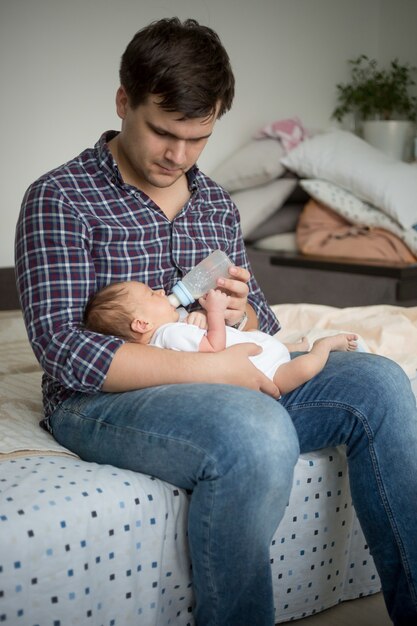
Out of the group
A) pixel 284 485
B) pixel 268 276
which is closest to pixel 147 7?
pixel 268 276

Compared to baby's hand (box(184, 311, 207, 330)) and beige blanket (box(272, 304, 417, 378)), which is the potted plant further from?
baby's hand (box(184, 311, 207, 330))

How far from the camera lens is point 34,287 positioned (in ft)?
4.28

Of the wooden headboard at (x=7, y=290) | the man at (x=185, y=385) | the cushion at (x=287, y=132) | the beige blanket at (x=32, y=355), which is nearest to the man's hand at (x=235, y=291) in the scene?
the man at (x=185, y=385)

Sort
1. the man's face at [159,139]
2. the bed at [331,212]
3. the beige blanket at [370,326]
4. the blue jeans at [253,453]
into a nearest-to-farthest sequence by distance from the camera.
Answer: the blue jeans at [253,453], the man's face at [159,139], the beige blanket at [370,326], the bed at [331,212]

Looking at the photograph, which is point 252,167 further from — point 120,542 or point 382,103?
point 120,542

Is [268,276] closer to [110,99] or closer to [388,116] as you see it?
[110,99]

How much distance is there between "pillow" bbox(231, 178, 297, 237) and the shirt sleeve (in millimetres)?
1976

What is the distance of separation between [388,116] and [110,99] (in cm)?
152

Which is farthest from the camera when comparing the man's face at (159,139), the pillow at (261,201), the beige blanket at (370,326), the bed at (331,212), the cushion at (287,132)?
the cushion at (287,132)

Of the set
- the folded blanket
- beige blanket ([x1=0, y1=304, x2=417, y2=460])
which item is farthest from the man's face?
the folded blanket

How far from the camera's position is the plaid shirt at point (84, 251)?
1.26 metres

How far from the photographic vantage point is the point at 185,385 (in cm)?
122

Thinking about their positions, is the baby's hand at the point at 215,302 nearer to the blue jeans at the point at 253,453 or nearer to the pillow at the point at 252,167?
the blue jeans at the point at 253,453

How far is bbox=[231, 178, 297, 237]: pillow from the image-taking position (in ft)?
10.8
